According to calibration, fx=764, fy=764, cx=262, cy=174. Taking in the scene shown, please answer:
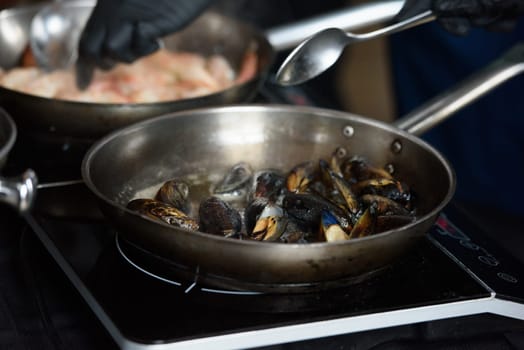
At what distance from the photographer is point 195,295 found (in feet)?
2.83

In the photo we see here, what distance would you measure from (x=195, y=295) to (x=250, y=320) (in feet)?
0.26

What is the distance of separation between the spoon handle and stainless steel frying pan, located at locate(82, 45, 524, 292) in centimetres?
12

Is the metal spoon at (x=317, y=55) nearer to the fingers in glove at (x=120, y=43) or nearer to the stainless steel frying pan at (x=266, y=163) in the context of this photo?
the stainless steel frying pan at (x=266, y=163)

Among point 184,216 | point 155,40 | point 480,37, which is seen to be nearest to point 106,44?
point 155,40

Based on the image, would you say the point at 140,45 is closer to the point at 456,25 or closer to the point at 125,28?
the point at 125,28

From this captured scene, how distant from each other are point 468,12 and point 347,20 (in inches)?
12.4

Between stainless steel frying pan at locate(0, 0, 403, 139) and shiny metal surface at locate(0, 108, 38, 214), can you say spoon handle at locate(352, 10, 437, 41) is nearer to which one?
stainless steel frying pan at locate(0, 0, 403, 139)

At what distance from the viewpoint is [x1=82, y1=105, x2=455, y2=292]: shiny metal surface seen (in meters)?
0.80

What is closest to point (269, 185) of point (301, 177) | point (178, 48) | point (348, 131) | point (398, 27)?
point (301, 177)

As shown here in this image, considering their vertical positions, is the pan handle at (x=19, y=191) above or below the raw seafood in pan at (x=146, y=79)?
above

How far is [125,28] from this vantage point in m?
1.30

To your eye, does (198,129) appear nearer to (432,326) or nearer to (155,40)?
(155,40)

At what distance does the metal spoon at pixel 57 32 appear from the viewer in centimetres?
150

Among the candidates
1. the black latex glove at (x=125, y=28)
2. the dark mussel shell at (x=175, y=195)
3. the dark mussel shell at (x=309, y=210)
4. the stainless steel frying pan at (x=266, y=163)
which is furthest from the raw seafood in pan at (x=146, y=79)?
the dark mussel shell at (x=309, y=210)
